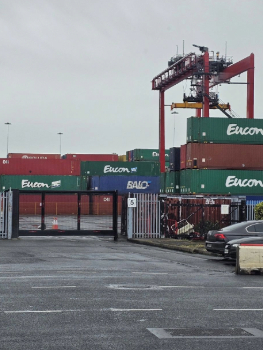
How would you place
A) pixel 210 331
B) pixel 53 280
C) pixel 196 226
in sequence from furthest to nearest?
pixel 196 226 → pixel 53 280 → pixel 210 331

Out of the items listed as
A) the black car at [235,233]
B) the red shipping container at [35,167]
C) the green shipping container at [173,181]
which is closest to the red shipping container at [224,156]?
the green shipping container at [173,181]

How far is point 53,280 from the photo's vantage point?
14.9 m

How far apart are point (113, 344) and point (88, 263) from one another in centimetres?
1185

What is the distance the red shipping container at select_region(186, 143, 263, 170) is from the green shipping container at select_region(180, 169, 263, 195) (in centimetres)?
36

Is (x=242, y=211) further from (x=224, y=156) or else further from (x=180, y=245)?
(x=224, y=156)

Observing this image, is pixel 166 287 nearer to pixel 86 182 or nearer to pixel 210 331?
pixel 210 331

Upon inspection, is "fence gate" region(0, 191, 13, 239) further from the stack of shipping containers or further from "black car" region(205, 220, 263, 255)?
"black car" region(205, 220, 263, 255)

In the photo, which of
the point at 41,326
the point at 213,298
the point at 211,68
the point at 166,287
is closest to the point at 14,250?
the point at 166,287

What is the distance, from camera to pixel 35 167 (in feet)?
264

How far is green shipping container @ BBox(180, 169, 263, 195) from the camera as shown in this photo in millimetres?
41031

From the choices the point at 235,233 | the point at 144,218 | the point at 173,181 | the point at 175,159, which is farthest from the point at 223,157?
the point at 235,233

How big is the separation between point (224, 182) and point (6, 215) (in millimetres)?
13878

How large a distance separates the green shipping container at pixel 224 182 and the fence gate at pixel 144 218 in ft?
21.0

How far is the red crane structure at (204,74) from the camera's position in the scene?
56.5 m
